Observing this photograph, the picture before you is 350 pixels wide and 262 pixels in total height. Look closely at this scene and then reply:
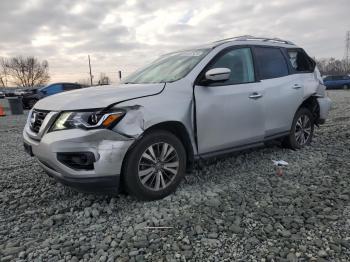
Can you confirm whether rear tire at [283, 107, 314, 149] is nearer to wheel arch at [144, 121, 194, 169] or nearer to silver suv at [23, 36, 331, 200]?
silver suv at [23, 36, 331, 200]

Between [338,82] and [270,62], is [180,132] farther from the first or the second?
[338,82]

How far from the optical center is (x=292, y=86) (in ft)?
16.4

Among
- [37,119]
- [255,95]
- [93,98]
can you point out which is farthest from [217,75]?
[37,119]

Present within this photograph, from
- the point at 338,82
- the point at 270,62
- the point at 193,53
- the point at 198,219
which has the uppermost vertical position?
Answer: the point at 193,53

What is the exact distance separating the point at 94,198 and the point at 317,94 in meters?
4.21

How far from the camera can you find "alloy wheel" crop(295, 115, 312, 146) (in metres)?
5.37

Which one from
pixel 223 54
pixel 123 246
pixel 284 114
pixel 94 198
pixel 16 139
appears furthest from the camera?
pixel 16 139

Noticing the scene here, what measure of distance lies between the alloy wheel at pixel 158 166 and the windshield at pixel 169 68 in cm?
89

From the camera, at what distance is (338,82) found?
33.1 meters

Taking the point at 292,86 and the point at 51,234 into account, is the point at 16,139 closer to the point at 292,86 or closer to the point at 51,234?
the point at 51,234

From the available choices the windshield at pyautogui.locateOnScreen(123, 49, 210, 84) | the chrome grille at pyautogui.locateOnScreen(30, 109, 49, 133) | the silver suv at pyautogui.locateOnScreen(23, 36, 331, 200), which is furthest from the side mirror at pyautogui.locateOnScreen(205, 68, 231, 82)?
the chrome grille at pyautogui.locateOnScreen(30, 109, 49, 133)

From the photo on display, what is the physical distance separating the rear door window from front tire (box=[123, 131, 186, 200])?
191 cm

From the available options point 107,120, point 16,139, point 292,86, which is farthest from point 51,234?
point 16,139

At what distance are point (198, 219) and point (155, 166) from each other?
0.73m
